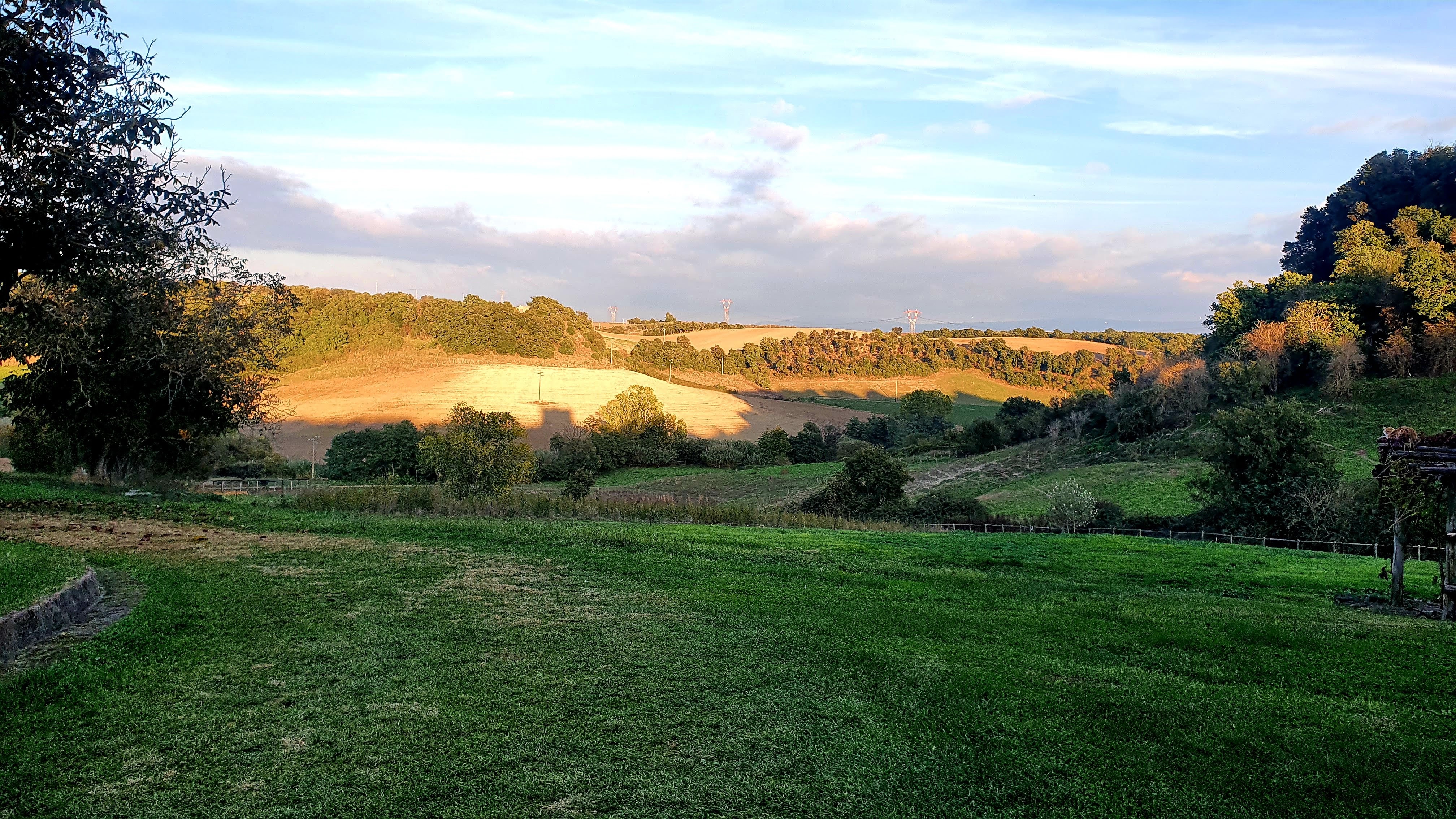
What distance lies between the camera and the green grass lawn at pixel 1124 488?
45219 mm

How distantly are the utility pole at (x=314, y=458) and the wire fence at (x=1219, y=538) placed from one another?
4933 centimetres

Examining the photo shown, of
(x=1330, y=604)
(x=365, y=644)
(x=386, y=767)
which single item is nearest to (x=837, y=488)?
(x=1330, y=604)

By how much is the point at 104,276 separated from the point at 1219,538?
121ft

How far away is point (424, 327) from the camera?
11412 centimetres

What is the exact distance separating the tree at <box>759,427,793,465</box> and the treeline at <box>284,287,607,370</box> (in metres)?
43.0

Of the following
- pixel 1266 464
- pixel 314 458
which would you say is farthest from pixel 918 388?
pixel 1266 464

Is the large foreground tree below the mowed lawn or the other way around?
the other way around

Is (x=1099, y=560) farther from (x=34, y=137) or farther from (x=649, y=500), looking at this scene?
(x=34, y=137)

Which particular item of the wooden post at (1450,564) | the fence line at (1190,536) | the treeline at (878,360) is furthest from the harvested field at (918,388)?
Answer: the wooden post at (1450,564)

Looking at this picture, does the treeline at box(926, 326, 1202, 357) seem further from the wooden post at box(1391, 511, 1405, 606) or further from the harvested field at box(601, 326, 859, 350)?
the wooden post at box(1391, 511, 1405, 606)

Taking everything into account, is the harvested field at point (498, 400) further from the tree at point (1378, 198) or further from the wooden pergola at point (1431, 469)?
the wooden pergola at point (1431, 469)

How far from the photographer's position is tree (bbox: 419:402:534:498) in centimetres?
3581

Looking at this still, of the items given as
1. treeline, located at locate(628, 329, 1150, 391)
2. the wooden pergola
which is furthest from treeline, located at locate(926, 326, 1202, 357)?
the wooden pergola

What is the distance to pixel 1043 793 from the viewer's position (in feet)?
18.8
